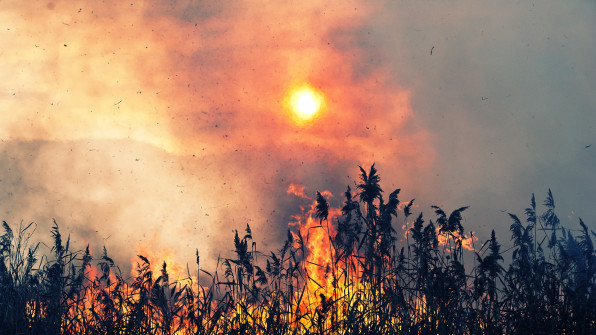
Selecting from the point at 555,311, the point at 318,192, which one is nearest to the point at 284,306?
the point at 318,192

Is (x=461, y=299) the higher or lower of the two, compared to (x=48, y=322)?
higher

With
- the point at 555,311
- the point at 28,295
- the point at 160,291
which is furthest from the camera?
the point at 160,291

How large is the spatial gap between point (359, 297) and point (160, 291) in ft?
6.64

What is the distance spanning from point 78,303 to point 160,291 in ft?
2.48

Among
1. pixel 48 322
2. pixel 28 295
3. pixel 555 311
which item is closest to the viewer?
pixel 555 311

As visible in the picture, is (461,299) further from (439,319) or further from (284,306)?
(284,306)

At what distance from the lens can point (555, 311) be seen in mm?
3443

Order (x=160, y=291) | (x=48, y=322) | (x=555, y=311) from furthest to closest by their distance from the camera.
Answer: (x=160, y=291)
(x=48, y=322)
(x=555, y=311)

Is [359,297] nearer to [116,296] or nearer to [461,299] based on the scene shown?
[461,299]

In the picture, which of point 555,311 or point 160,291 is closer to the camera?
point 555,311

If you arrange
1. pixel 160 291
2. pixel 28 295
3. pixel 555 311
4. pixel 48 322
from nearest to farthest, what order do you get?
pixel 555 311
pixel 48 322
pixel 28 295
pixel 160 291

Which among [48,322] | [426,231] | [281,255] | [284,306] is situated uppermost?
[426,231]

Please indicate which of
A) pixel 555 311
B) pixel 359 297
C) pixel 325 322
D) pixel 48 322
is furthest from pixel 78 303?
pixel 555 311

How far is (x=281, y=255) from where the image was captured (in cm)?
474
